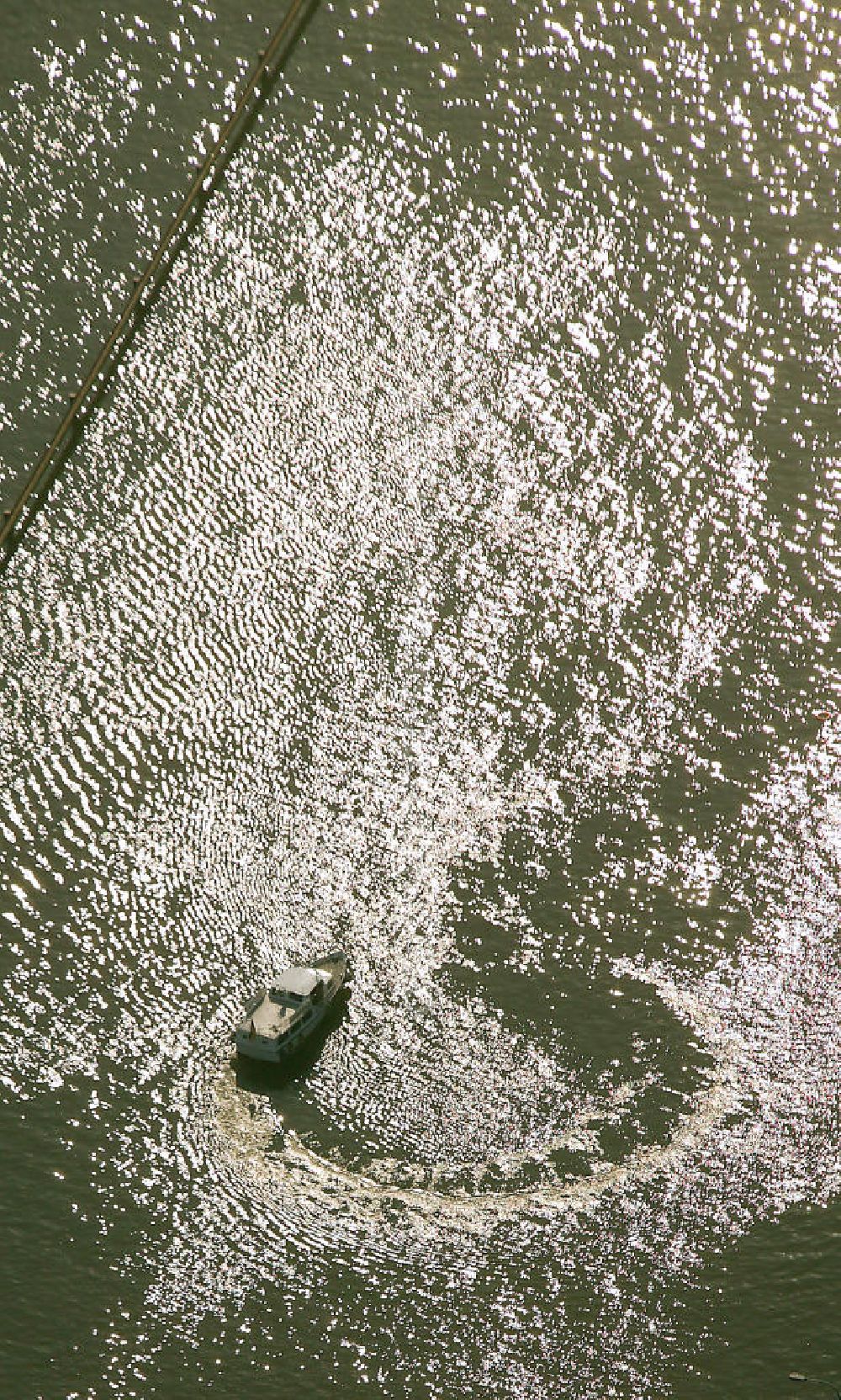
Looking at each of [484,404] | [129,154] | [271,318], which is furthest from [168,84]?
[484,404]

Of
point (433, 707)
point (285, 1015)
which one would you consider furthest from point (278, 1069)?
point (433, 707)

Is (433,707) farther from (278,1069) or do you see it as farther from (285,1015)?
(278,1069)

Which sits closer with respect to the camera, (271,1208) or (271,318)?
(271,1208)

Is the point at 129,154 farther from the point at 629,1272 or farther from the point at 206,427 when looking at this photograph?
the point at 629,1272

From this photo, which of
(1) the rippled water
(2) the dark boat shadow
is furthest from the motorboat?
(1) the rippled water

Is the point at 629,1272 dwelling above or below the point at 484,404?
below

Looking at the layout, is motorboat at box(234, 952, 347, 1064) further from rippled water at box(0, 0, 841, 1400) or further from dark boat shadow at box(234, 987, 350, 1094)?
rippled water at box(0, 0, 841, 1400)
